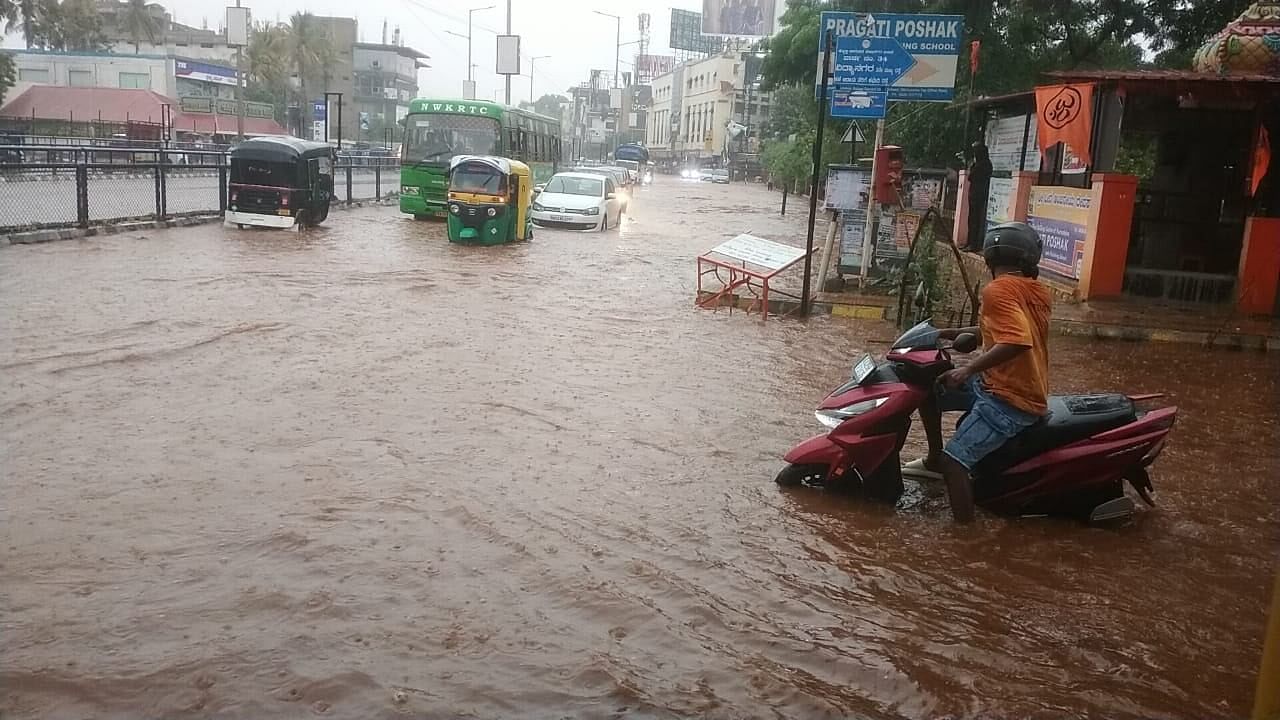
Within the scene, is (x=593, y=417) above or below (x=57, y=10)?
below

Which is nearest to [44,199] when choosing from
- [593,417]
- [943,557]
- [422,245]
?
[422,245]

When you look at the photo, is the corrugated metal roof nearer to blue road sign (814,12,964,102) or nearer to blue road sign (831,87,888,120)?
blue road sign (831,87,888,120)

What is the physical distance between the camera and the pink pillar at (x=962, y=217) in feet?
71.4

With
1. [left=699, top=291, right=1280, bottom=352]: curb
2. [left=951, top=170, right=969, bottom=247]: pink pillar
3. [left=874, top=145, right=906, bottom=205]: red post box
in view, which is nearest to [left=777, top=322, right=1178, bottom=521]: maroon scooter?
[left=699, top=291, right=1280, bottom=352]: curb

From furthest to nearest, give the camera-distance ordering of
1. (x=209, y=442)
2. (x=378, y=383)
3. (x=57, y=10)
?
(x=57, y=10) → (x=378, y=383) → (x=209, y=442)

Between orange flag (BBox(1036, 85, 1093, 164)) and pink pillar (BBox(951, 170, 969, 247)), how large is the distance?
22.4 ft

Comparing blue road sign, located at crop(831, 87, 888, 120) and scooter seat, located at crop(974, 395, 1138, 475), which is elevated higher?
blue road sign, located at crop(831, 87, 888, 120)

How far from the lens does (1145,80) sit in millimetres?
12883

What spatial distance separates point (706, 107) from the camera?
9894cm

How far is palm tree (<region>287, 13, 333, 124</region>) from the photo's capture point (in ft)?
260

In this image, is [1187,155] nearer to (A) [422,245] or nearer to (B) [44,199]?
(A) [422,245]

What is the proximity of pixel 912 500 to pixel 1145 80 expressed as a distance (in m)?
9.55

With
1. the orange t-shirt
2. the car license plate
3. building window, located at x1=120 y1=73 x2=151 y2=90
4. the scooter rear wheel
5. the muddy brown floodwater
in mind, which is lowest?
the muddy brown floodwater

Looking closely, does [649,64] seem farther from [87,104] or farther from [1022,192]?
[1022,192]
